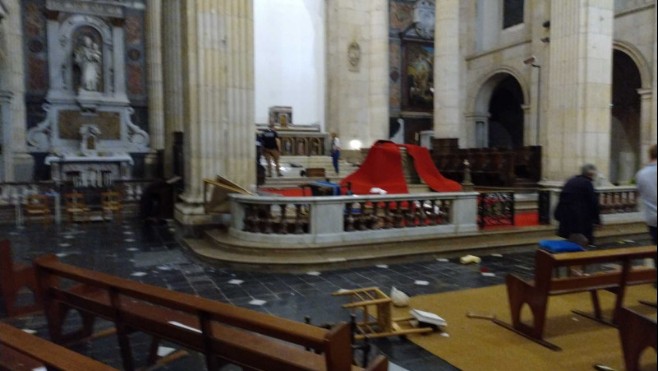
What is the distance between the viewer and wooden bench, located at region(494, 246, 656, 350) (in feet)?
13.2

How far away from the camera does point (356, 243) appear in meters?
7.34

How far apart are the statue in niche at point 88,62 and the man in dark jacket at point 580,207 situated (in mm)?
15846

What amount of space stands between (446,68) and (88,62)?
41.1 feet

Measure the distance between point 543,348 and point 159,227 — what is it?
8724 millimetres

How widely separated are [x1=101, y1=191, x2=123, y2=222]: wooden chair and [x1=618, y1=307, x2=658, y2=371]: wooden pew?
456 inches

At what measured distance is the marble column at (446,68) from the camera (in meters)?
16.1

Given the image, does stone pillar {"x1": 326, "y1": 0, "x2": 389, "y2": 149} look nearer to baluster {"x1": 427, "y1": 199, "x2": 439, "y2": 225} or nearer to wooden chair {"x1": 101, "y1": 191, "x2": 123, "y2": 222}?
wooden chair {"x1": 101, "y1": 191, "x2": 123, "y2": 222}

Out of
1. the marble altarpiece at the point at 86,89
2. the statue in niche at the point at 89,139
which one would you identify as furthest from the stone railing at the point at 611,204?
the statue in niche at the point at 89,139

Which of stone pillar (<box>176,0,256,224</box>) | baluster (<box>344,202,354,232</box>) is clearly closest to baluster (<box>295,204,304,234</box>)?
baluster (<box>344,202,354,232</box>)

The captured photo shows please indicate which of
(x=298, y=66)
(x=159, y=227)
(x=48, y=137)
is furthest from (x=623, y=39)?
(x=48, y=137)

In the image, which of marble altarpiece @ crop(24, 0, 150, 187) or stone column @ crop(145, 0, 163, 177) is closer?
marble altarpiece @ crop(24, 0, 150, 187)

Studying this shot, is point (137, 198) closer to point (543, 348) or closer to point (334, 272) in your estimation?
point (334, 272)

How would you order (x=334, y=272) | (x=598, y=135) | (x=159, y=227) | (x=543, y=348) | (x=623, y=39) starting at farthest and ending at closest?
(x=623, y=39) < (x=598, y=135) < (x=159, y=227) < (x=334, y=272) < (x=543, y=348)

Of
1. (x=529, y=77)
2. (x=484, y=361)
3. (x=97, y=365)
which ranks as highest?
(x=529, y=77)
